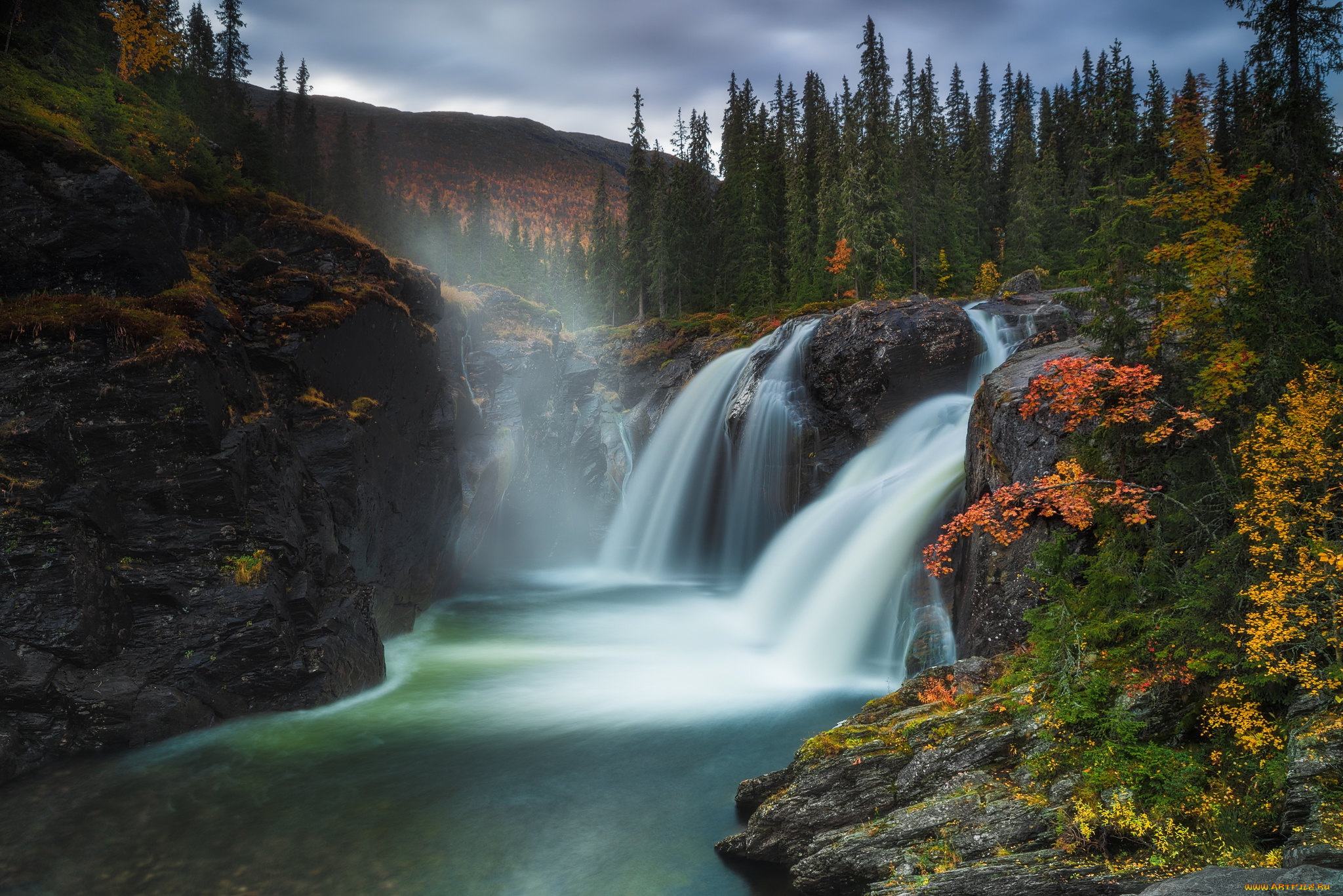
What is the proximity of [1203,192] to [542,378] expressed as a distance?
994 inches

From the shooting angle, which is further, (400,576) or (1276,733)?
(400,576)

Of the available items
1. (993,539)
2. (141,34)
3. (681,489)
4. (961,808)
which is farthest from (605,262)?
(961,808)

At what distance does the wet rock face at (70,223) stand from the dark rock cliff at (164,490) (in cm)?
3

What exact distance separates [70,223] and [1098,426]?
16621 mm

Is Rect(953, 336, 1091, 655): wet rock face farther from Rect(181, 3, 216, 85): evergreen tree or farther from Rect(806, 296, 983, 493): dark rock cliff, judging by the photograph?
Rect(181, 3, 216, 85): evergreen tree

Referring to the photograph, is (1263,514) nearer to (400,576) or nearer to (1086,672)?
(1086,672)

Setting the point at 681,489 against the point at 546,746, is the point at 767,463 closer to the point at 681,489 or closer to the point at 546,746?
the point at 681,489

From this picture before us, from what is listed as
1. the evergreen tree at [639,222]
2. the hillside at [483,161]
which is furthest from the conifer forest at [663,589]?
the hillside at [483,161]

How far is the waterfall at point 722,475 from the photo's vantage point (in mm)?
26562

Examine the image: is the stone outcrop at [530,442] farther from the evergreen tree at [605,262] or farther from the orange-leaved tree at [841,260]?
the evergreen tree at [605,262]

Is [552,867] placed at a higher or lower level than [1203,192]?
lower

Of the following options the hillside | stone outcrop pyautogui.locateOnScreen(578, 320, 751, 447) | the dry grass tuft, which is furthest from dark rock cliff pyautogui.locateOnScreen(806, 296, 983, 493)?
the hillside

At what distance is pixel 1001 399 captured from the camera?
1214 cm

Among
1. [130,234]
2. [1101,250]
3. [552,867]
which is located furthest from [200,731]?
[1101,250]
